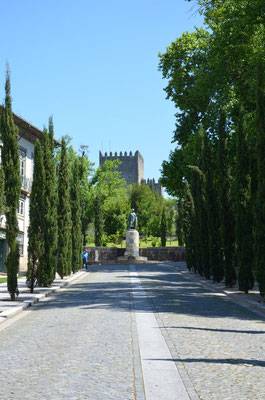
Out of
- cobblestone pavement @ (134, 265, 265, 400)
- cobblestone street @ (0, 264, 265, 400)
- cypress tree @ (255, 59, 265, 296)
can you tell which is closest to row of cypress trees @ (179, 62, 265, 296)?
cypress tree @ (255, 59, 265, 296)

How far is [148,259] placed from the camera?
56.8m

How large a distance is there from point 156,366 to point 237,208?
40.6 feet

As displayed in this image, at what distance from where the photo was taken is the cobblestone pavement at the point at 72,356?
17.4 feet

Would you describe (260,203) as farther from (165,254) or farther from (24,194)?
(165,254)

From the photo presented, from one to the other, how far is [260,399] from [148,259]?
52.2 m

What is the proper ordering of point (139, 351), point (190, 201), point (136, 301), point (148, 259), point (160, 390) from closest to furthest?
point (160, 390)
point (139, 351)
point (136, 301)
point (190, 201)
point (148, 259)

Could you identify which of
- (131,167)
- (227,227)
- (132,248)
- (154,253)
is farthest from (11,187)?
(131,167)

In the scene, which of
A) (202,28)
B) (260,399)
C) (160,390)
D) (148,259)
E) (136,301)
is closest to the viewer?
(260,399)

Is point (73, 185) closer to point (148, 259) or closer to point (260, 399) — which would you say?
point (148, 259)

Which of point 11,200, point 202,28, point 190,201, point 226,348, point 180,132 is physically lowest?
point 226,348

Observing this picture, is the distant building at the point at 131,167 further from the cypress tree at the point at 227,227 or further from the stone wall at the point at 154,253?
the cypress tree at the point at 227,227

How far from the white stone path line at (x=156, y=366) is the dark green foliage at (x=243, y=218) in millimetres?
7706

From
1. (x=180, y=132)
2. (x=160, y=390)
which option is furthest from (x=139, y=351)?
(x=180, y=132)

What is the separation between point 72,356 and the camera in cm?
708
